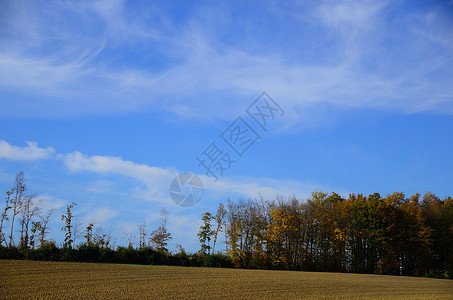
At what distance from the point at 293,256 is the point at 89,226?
33.1 ft

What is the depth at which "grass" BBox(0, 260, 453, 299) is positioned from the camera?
9266mm

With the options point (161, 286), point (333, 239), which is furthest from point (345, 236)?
point (161, 286)

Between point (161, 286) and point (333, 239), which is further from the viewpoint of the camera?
point (333, 239)

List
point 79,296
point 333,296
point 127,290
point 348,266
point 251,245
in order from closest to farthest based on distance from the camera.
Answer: point 79,296 < point 127,290 < point 333,296 < point 251,245 < point 348,266

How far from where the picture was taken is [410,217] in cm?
2134

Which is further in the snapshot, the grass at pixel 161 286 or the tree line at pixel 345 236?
the tree line at pixel 345 236

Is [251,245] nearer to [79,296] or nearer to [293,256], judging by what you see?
[293,256]

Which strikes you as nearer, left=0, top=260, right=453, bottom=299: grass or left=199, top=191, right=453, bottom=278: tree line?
left=0, top=260, right=453, bottom=299: grass

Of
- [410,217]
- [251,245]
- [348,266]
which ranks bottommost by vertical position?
[348,266]

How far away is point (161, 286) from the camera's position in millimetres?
10500

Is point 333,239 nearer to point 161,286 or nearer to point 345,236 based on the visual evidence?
point 345,236

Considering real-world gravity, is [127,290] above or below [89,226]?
below

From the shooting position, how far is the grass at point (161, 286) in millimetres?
9266

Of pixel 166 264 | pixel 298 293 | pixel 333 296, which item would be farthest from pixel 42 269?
pixel 333 296
